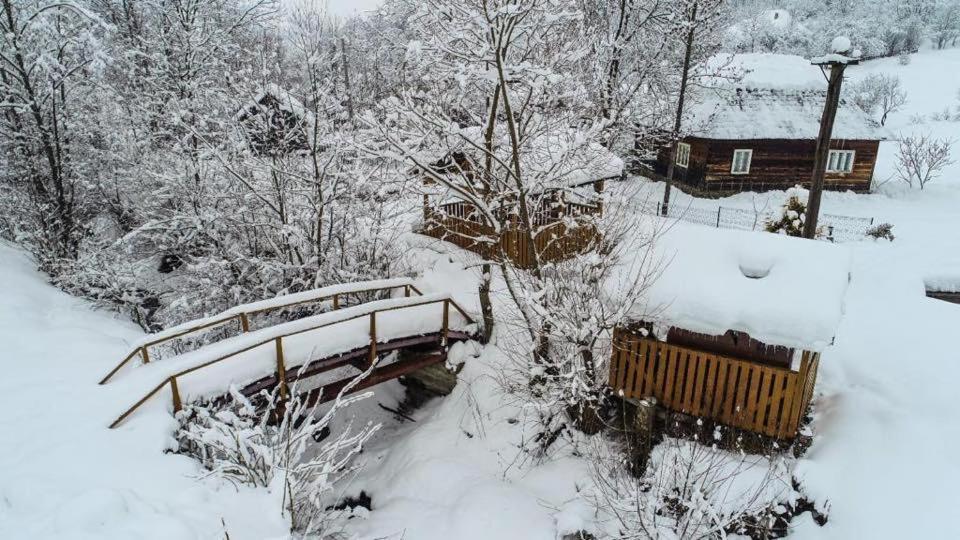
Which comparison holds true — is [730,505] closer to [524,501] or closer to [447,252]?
[524,501]

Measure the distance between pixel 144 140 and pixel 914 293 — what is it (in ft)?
66.9

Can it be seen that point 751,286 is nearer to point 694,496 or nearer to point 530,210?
point 694,496

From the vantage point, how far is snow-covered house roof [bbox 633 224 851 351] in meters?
7.41

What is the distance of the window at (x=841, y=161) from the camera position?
82.6 feet

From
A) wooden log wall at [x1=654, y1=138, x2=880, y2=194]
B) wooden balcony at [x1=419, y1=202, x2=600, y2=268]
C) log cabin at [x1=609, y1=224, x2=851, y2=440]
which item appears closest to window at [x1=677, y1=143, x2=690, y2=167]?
wooden log wall at [x1=654, y1=138, x2=880, y2=194]

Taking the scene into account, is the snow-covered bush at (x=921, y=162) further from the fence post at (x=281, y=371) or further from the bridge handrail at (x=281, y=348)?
the fence post at (x=281, y=371)

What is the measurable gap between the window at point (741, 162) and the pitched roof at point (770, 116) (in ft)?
3.00

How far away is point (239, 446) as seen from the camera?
5719mm

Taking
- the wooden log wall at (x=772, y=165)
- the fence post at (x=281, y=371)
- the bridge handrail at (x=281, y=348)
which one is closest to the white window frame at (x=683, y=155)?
the wooden log wall at (x=772, y=165)

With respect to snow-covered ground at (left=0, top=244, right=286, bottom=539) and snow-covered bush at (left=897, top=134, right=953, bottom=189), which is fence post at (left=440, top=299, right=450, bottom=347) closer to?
snow-covered ground at (left=0, top=244, right=286, bottom=539)

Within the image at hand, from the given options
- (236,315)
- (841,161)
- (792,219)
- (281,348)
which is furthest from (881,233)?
(236,315)

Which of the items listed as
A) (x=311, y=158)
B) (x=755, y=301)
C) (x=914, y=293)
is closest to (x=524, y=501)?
(x=755, y=301)

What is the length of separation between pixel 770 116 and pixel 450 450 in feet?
70.9

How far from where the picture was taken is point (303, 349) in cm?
964
